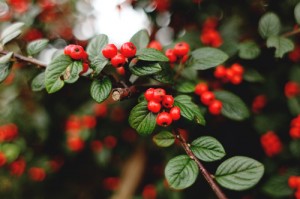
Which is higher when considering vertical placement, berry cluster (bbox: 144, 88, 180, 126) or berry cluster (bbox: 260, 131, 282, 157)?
berry cluster (bbox: 144, 88, 180, 126)

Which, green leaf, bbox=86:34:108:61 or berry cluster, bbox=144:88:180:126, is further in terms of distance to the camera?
green leaf, bbox=86:34:108:61

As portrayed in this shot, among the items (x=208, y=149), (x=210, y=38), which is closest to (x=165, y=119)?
(x=208, y=149)

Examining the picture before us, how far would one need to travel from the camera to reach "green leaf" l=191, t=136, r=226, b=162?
1325 millimetres

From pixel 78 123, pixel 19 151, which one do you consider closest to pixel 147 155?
pixel 78 123

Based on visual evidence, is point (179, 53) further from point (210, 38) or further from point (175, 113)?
point (210, 38)

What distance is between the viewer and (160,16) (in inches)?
105

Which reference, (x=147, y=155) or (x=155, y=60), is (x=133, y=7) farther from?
(x=147, y=155)

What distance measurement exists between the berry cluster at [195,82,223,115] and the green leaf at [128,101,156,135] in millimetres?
488

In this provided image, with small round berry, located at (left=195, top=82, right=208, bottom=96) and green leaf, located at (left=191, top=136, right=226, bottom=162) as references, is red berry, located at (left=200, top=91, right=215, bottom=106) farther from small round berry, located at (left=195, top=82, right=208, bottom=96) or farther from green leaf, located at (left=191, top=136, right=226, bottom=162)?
green leaf, located at (left=191, top=136, right=226, bottom=162)

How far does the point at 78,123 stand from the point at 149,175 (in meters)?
1.18

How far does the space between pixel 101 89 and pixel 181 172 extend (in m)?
0.57

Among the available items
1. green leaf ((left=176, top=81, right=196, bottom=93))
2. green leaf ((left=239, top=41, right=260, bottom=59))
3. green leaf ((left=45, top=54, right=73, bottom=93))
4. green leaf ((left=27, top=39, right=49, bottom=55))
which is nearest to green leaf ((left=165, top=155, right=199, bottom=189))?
green leaf ((left=176, top=81, right=196, bottom=93))

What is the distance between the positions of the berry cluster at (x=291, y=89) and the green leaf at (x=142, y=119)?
4.86 ft

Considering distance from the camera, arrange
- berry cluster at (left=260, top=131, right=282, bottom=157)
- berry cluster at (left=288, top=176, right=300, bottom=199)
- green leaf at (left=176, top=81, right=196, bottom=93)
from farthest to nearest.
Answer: berry cluster at (left=260, top=131, right=282, bottom=157) → berry cluster at (left=288, top=176, right=300, bottom=199) → green leaf at (left=176, top=81, right=196, bottom=93)
